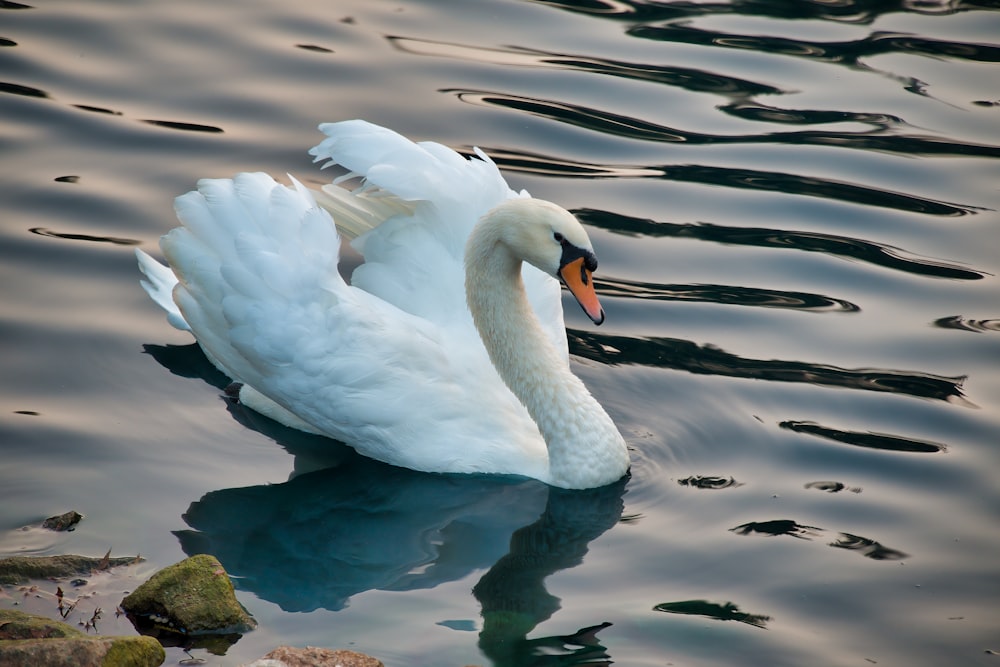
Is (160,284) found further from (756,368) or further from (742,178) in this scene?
(742,178)

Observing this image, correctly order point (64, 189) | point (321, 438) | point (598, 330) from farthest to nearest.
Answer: point (64, 189) < point (598, 330) < point (321, 438)

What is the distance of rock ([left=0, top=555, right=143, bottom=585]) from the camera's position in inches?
239

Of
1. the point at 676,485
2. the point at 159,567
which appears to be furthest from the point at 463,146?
the point at 159,567

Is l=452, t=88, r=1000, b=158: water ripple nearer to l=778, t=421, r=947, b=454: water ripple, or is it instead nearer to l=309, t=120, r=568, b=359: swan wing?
l=309, t=120, r=568, b=359: swan wing

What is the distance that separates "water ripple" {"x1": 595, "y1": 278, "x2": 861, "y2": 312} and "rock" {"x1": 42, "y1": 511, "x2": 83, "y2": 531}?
13.5 ft

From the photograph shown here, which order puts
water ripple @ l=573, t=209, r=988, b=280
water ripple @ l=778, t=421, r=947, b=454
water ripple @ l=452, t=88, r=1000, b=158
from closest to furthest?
water ripple @ l=778, t=421, r=947, b=454 < water ripple @ l=573, t=209, r=988, b=280 < water ripple @ l=452, t=88, r=1000, b=158

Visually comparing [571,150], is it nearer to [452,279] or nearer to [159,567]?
[452,279]

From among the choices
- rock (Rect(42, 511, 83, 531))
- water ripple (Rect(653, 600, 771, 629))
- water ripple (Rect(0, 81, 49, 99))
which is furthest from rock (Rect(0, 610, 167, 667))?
water ripple (Rect(0, 81, 49, 99))

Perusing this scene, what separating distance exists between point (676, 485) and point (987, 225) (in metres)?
4.45

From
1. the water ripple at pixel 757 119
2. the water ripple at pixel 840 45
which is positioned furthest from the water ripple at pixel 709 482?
the water ripple at pixel 840 45

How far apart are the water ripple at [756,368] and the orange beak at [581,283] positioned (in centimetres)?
163

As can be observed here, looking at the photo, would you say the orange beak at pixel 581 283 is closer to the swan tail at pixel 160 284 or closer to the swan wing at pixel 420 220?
the swan wing at pixel 420 220

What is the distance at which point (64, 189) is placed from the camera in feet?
33.0

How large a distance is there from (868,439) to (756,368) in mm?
929
